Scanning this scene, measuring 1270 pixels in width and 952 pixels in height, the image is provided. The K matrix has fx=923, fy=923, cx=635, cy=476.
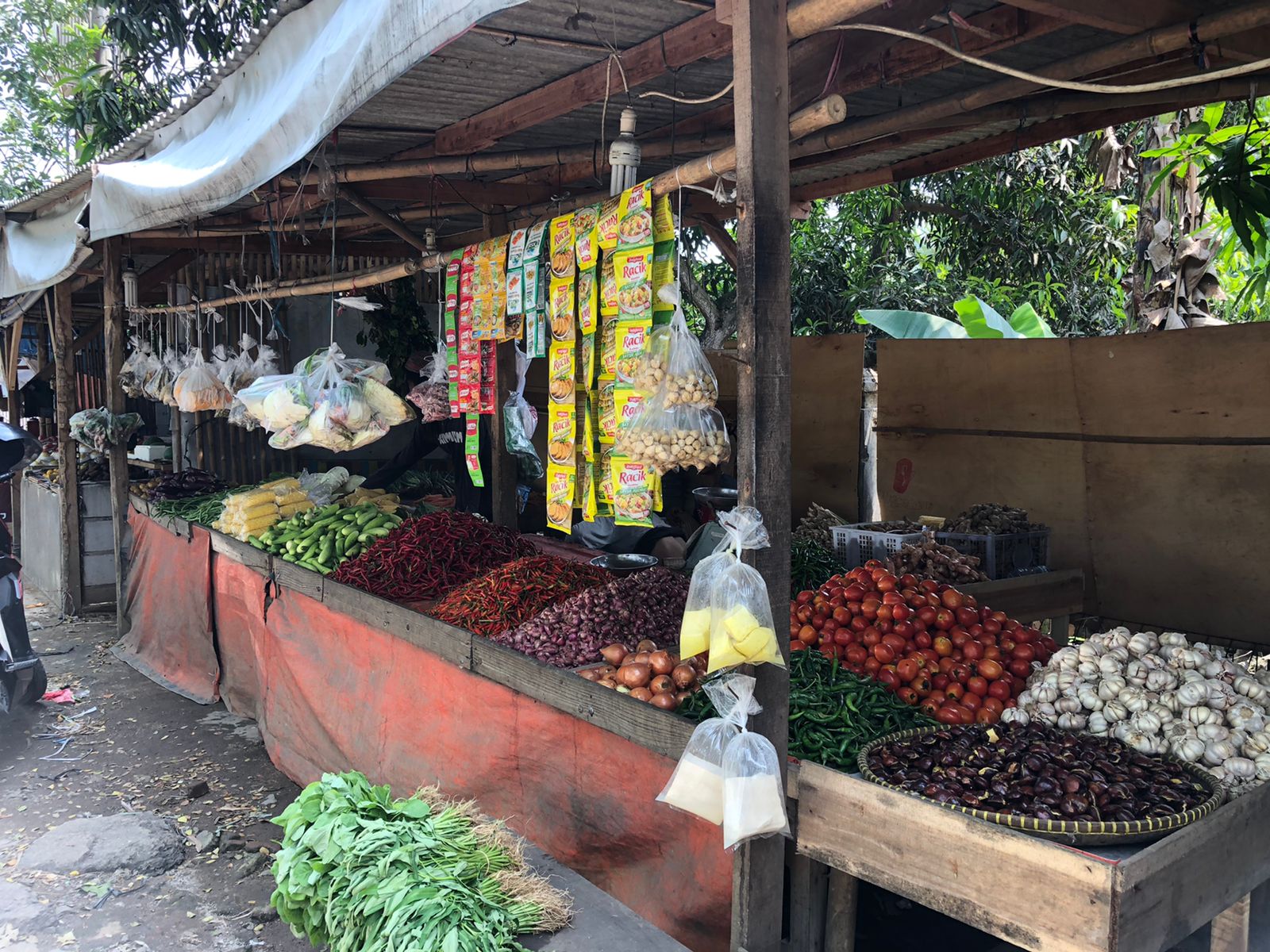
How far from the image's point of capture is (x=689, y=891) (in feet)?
9.27

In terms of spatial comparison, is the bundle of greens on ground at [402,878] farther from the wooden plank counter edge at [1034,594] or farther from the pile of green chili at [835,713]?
the wooden plank counter edge at [1034,594]

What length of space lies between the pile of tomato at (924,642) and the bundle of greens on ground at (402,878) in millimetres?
1349

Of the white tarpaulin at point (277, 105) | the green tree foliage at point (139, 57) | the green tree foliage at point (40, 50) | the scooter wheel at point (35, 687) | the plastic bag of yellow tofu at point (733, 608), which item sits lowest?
the scooter wheel at point (35, 687)

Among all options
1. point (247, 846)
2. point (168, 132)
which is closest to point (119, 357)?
point (168, 132)

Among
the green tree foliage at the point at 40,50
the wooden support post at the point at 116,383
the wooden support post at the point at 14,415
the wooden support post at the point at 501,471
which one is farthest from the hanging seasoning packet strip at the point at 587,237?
the green tree foliage at the point at 40,50

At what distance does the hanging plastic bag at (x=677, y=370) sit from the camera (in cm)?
286

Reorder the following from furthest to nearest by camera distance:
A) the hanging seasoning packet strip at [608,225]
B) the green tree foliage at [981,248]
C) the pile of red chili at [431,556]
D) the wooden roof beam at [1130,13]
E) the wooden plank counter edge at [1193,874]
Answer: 1. the green tree foliage at [981,248]
2. the pile of red chili at [431,556]
3. the hanging seasoning packet strip at [608,225]
4. the wooden roof beam at [1130,13]
5. the wooden plank counter edge at [1193,874]

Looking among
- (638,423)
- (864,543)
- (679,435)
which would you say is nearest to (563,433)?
(638,423)

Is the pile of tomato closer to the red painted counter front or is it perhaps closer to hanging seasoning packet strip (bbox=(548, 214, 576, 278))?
the red painted counter front

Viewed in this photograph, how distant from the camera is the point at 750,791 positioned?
219 centimetres

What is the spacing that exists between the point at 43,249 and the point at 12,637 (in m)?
2.72

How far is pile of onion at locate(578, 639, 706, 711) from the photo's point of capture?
3322mm

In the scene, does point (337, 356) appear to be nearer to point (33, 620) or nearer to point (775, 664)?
point (775, 664)

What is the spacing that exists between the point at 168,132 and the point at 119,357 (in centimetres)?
390
